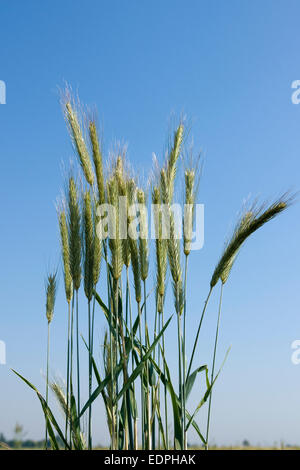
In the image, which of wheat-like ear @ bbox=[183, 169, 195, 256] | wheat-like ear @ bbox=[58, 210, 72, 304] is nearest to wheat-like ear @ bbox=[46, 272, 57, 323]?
wheat-like ear @ bbox=[58, 210, 72, 304]

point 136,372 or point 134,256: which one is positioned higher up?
point 134,256

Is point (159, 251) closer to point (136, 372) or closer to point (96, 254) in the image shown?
point (96, 254)

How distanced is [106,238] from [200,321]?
57 cm

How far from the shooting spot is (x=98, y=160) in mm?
2689

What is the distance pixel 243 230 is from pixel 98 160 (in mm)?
749

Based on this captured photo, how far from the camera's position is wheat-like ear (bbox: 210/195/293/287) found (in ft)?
8.36

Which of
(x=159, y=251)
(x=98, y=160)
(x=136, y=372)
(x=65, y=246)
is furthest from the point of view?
(x=65, y=246)

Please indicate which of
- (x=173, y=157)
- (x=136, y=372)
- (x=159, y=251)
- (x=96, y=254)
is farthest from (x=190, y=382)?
(x=173, y=157)

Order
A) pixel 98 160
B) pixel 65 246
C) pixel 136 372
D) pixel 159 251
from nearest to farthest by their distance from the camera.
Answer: pixel 136 372 → pixel 159 251 → pixel 98 160 → pixel 65 246

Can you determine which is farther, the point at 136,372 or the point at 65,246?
the point at 65,246

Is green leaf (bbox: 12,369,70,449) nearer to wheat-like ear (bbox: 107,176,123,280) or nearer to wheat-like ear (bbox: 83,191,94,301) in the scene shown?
wheat-like ear (bbox: 83,191,94,301)

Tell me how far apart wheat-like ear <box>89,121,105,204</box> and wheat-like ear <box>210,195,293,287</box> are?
0.61 m

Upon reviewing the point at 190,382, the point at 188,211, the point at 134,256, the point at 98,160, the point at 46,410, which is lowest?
the point at 46,410
